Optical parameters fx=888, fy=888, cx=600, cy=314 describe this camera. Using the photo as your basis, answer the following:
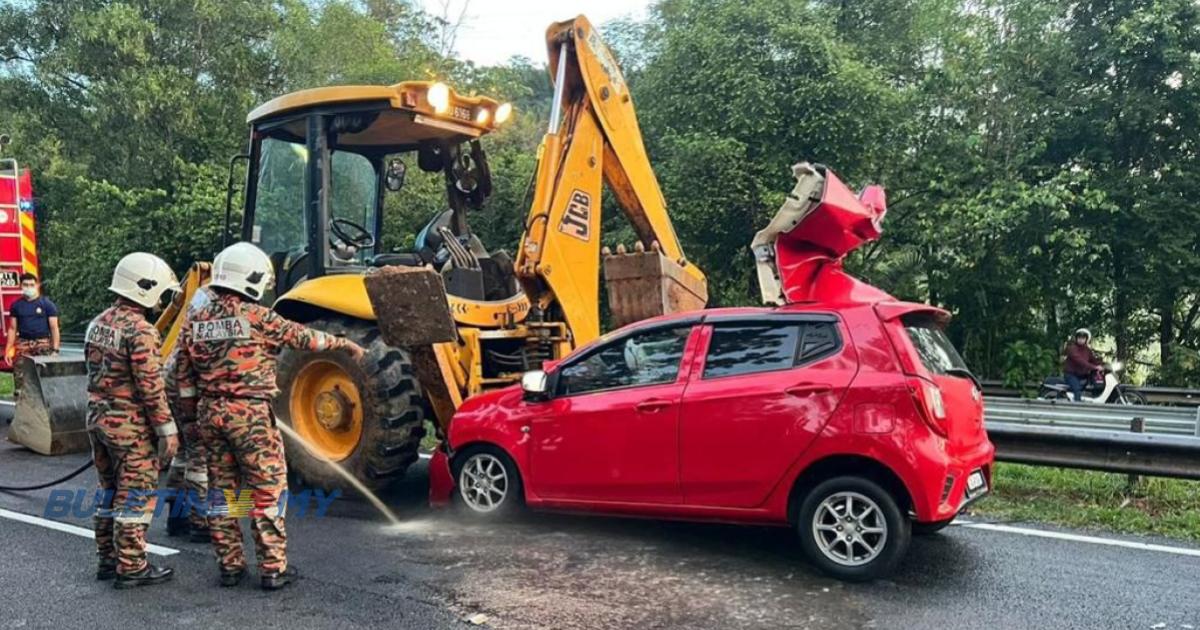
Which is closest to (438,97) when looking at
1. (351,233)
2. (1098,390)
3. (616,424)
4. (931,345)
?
(351,233)

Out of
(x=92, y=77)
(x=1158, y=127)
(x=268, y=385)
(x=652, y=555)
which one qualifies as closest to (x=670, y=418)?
(x=652, y=555)

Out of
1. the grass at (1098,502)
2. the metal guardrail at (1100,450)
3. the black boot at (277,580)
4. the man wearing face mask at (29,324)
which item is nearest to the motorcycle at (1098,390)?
the grass at (1098,502)

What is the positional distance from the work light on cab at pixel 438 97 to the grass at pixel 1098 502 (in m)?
5.18

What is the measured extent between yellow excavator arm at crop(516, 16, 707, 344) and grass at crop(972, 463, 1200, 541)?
3052mm

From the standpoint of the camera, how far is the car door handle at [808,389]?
198 inches

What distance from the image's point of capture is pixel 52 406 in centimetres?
880

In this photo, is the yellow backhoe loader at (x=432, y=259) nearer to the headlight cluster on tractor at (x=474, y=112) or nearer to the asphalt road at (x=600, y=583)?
the headlight cluster on tractor at (x=474, y=112)

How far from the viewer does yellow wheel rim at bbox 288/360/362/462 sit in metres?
6.79

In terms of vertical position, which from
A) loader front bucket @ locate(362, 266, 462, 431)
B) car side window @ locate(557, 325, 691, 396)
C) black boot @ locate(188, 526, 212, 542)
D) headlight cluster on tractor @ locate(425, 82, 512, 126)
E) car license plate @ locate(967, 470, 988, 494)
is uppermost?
headlight cluster on tractor @ locate(425, 82, 512, 126)

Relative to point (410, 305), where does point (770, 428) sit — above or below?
below

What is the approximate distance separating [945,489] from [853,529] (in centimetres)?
54

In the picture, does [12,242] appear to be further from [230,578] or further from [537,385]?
[537,385]

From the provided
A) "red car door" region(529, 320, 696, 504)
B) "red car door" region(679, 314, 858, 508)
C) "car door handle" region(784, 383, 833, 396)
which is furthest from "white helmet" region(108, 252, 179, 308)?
"car door handle" region(784, 383, 833, 396)

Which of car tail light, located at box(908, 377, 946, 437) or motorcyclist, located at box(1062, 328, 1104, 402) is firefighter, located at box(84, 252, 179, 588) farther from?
motorcyclist, located at box(1062, 328, 1104, 402)
